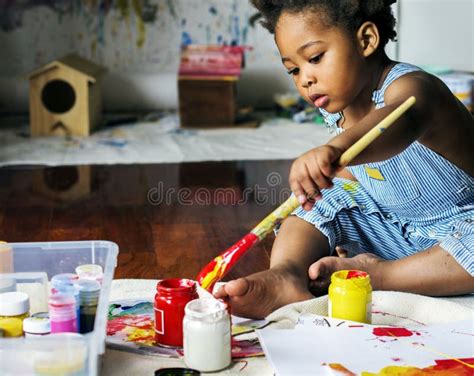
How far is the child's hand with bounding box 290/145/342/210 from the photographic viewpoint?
1.14 meters

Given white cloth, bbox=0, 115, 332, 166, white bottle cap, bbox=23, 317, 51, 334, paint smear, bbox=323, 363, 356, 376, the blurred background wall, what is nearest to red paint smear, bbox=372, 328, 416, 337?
paint smear, bbox=323, 363, 356, 376

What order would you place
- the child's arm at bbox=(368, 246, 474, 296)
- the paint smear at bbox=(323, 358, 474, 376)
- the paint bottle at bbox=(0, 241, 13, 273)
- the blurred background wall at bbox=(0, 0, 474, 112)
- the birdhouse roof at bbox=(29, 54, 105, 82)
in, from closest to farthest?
the paint smear at bbox=(323, 358, 474, 376) < the paint bottle at bbox=(0, 241, 13, 273) < the child's arm at bbox=(368, 246, 474, 296) < the birdhouse roof at bbox=(29, 54, 105, 82) < the blurred background wall at bbox=(0, 0, 474, 112)

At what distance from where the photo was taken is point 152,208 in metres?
2.13

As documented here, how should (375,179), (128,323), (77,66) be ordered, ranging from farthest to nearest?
(77,66) < (375,179) < (128,323)

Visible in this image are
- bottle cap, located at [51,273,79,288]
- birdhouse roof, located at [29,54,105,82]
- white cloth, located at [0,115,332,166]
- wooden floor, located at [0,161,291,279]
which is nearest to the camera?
bottle cap, located at [51,273,79,288]

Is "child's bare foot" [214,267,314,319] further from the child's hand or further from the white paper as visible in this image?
the child's hand

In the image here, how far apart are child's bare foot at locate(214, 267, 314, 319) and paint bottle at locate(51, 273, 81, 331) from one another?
208 mm

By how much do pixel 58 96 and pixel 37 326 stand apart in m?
2.19

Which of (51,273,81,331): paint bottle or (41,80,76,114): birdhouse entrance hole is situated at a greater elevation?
(41,80,76,114): birdhouse entrance hole

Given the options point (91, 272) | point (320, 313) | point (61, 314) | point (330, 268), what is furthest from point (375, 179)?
point (61, 314)

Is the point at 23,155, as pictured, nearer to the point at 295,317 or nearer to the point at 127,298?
the point at 127,298

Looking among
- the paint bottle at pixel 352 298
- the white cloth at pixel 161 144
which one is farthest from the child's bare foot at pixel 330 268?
the white cloth at pixel 161 144

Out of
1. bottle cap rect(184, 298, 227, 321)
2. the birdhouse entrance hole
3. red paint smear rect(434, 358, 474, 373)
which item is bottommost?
red paint smear rect(434, 358, 474, 373)

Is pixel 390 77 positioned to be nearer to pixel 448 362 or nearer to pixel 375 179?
pixel 375 179
